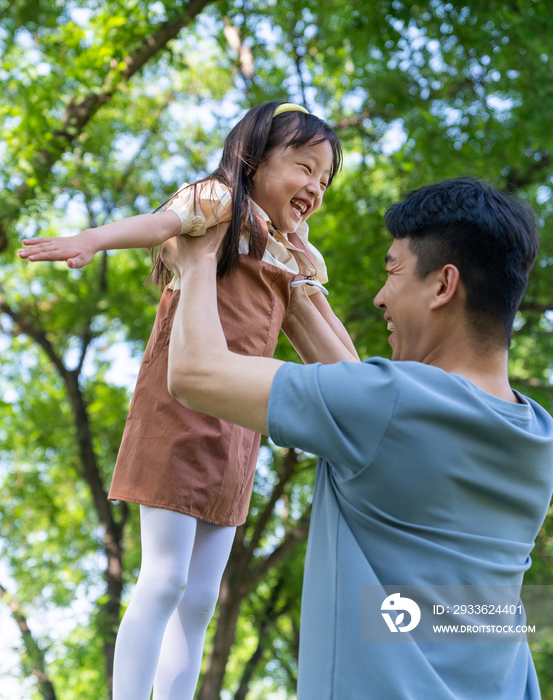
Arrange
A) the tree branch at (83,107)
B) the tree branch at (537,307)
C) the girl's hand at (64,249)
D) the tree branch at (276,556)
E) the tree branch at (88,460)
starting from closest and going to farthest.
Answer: the girl's hand at (64,249), the tree branch at (83,107), the tree branch at (537,307), the tree branch at (276,556), the tree branch at (88,460)

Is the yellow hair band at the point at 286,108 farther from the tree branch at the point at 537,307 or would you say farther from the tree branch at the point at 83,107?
the tree branch at the point at 537,307

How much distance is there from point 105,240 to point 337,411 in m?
0.57

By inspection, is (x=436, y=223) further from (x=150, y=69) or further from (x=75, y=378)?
(x=150, y=69)

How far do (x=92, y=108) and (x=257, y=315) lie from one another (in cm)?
391

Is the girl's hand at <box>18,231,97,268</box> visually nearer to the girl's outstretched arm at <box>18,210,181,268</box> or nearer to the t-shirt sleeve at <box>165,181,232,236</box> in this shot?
the girl's outstretched arm at <box>18,210,181,268</box>

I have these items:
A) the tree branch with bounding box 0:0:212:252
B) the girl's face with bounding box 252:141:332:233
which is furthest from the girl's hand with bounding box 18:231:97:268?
the tree branch with bounding box 0:0:212:252

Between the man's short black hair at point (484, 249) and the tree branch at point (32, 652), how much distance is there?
7302mm

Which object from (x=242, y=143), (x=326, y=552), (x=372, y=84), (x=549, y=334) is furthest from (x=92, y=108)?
(x=549, y=334)

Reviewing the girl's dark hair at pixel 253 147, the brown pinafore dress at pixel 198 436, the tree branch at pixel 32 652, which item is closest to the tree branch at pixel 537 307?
the girl's dark hair at pixel 253 147

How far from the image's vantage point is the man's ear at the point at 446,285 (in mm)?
1141

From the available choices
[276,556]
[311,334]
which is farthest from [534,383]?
[311,334]

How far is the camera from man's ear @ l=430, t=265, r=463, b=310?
1141 millimetres

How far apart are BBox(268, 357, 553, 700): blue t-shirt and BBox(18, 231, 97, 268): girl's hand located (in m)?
0.43

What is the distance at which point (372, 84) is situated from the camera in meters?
5.77
